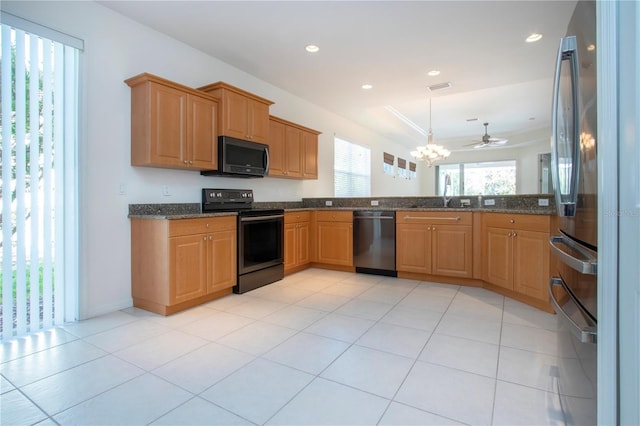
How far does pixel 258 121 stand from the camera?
3.87 metres

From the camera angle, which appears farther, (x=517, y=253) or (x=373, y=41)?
(x=373, y=41)

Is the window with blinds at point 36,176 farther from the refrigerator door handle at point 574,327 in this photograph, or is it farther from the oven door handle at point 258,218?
the refrigerator door handle at point 574,327

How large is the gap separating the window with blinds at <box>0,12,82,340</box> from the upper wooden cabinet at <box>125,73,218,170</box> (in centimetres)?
47

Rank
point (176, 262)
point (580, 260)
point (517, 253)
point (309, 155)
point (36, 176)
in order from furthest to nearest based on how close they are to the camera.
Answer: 1. point (309, 155)
2. point (517, 253)
3. point (176, 262)
4. point (36, 176)
5. point (580, 260)

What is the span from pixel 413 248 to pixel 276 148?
7.55ft

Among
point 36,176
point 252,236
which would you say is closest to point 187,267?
point 252,236

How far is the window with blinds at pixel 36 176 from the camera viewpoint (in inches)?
89.2

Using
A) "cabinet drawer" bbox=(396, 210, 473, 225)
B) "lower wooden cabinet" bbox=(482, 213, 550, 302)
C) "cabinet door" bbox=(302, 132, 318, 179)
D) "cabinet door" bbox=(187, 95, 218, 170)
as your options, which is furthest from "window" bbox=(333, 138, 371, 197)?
"lower wooden cabinet" bbox=(482, 213, 550, 302)

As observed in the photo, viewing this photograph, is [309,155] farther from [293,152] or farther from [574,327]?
[574,327]

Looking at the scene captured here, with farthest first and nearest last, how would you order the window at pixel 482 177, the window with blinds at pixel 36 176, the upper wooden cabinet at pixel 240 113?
the window at pixel 482 177 < the upper wooden cabinet at pixel 240 113 < the window with blinds at pixel 36 176

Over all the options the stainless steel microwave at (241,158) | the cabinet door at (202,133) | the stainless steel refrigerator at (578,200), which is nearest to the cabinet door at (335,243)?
the stainless steel microwave at (241,158)

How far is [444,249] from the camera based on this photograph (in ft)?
12.5

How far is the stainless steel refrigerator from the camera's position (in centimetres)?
107

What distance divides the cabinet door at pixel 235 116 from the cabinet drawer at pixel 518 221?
294 centimetres
